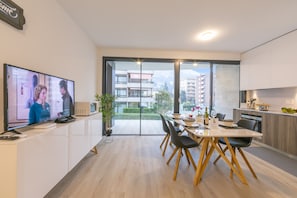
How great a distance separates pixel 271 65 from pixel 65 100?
488cm

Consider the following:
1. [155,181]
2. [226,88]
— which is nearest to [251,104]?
[226,88]

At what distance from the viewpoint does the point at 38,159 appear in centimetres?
162

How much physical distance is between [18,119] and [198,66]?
522cm

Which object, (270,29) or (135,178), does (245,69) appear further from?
(135,178)

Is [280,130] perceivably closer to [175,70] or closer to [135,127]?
[175,70]

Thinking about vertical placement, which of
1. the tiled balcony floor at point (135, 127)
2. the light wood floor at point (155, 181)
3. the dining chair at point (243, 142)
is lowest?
the light wood floor at point (155, 181)

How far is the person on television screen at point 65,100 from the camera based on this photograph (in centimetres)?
267

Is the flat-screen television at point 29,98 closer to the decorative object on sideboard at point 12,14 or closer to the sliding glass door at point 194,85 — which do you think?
the decorative object on sideboard at point 12,14

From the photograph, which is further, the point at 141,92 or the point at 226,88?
the point at 226,88

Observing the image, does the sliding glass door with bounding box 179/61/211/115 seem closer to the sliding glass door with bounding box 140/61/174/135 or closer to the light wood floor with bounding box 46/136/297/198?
the sliding glass door with bounding box 140/61/174/135

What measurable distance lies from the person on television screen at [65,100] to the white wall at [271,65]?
463cm

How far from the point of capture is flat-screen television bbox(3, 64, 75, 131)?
1563mm

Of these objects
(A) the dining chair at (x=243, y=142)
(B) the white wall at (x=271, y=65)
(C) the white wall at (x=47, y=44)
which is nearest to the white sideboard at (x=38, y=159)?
(C) the white wall at (x=47, y=44)

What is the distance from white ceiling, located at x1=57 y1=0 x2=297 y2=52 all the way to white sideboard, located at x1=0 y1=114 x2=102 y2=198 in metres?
2.07
